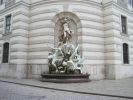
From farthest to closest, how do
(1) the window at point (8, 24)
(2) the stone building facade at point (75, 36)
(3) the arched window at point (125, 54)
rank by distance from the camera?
(1) the window at point (8, 24), (3) the arched window at point (125, 54), (2) the stone building facade at point (75, 36)

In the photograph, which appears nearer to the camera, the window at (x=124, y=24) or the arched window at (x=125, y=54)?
the arched window at (x=125, y=54)

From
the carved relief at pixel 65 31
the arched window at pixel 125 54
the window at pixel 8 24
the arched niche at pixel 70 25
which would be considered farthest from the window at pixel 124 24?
the window at pixel 8 24

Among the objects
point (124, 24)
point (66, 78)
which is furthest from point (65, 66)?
point (124, 24)

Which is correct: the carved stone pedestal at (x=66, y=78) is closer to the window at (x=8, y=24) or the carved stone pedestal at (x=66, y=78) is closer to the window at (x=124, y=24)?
the window at (x=124, y=24)

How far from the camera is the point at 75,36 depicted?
693 inches

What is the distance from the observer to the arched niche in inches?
691

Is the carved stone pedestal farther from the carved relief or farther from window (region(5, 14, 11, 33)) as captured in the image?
window (region(5, 14, 11, 33))

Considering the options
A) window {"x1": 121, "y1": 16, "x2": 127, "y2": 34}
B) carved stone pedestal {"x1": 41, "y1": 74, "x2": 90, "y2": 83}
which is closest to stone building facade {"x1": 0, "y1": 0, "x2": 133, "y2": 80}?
window {"x1": 121, "y1": 16, "x2": 127, "y2": 34}

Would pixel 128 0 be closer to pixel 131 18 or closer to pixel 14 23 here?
pixel 131 18

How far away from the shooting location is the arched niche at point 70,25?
1756 centimetres

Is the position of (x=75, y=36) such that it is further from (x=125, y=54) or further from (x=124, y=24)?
(x=124, y=24)

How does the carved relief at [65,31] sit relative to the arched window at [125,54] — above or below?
above

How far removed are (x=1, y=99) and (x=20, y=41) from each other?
36.5 ft

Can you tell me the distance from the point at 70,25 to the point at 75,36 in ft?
4.64
